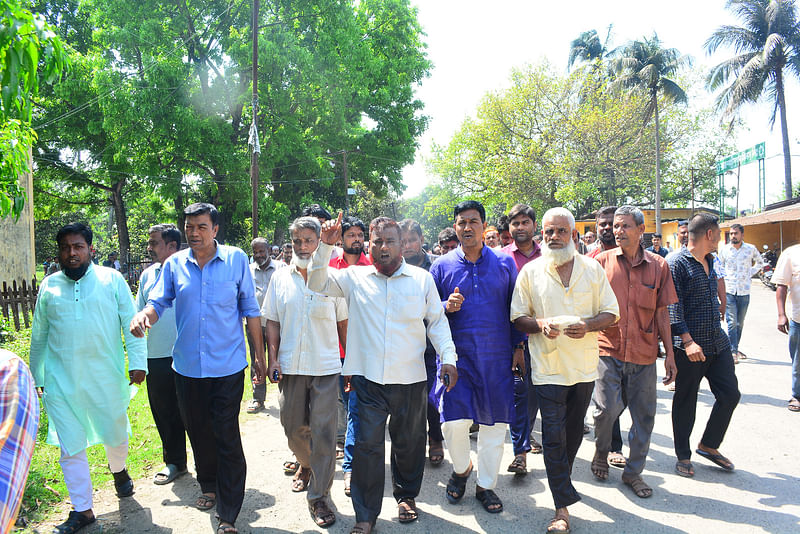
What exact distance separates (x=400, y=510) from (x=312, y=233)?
7.03 feet

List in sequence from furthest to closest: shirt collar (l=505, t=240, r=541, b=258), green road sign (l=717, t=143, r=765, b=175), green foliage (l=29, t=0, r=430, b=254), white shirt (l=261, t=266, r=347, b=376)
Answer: green road sign (l=717, t=143, r=765, b=175)
green foliage (l=29, t=0, r=430, b=254)
shirt collar (l=505, t=240, r=541, b=258)
white shirt (l=261, t=266, r=347, b=376)

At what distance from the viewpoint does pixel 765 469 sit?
15.0 feet

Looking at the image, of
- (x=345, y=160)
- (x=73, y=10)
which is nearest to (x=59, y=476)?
(x=345, y=160)

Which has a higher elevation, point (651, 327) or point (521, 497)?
point (651, 327)

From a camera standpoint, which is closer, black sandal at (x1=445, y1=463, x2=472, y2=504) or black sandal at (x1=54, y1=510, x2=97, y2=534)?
black sandal at (x1=54, y1=510, x2=97, y2=534)

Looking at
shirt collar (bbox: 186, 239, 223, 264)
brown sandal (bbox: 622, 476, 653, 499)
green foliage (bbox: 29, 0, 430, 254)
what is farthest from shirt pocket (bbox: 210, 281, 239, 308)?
green foliage (bbox: 29, 0, 430, 254)

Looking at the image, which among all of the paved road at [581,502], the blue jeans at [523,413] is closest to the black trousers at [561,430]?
the paved road at [581,502]

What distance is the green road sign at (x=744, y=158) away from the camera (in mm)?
34594

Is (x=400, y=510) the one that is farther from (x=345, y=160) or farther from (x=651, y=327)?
(x=345, y=160)

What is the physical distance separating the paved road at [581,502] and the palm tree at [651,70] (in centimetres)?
2791

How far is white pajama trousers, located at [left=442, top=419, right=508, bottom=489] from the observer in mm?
4027

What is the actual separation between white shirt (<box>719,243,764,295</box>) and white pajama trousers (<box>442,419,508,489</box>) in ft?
22.2

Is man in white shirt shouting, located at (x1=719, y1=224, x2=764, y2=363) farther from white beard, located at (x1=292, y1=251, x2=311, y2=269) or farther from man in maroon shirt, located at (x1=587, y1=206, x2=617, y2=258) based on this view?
white beard, located at (x1=292, y1=251, x2=311, y2=269)

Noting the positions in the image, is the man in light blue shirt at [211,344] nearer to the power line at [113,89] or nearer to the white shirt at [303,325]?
the white shirt at [303,325]
